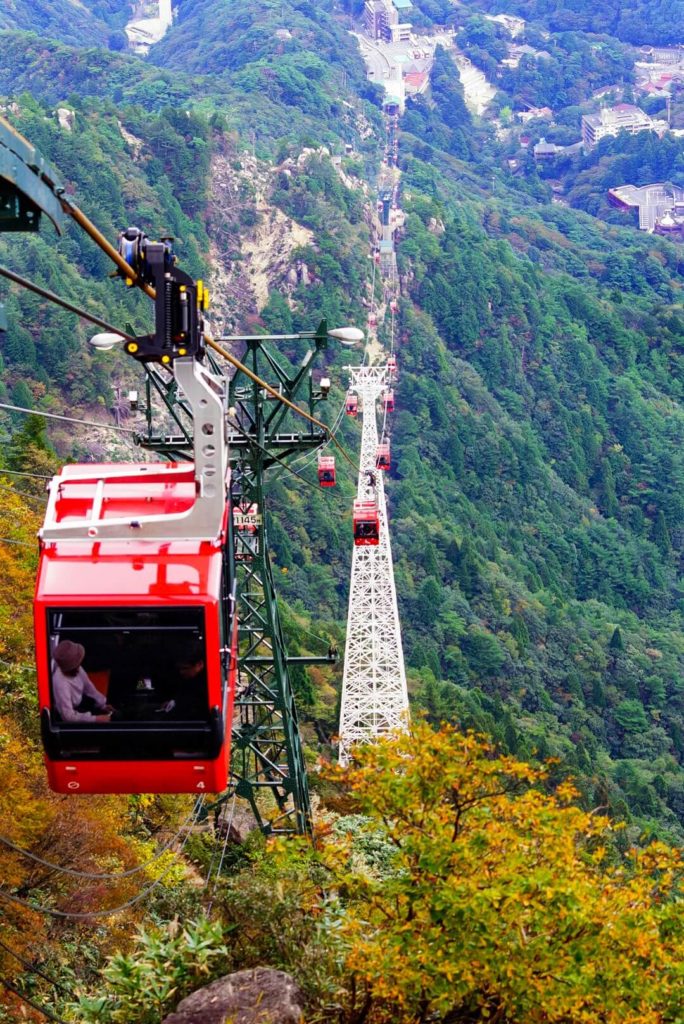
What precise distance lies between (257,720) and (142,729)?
10362 millimetres

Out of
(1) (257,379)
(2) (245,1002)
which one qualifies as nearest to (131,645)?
(2) (245,1002)

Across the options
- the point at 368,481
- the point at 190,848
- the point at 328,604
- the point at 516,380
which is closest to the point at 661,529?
the point at 516,380

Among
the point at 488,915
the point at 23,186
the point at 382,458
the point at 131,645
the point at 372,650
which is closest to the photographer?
the point at 23,186

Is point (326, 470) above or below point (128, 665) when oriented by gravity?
below

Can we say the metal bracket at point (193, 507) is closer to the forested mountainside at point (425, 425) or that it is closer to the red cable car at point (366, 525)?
the forested mountainside at point (425, 425)

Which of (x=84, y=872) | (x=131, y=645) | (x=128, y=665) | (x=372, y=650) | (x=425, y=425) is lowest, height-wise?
(x=425, y=425)

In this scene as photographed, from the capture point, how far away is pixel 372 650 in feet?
150

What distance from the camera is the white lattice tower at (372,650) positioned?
147 ft

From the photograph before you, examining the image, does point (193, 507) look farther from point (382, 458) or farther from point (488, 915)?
point (382, 458)

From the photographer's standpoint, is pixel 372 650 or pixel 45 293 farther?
pixel 372 650

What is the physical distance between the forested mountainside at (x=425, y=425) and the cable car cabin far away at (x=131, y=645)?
7725 millimetres

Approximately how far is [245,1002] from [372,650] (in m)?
30.4

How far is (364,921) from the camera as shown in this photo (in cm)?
1606

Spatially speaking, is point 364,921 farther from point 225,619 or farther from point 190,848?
point 190,848
